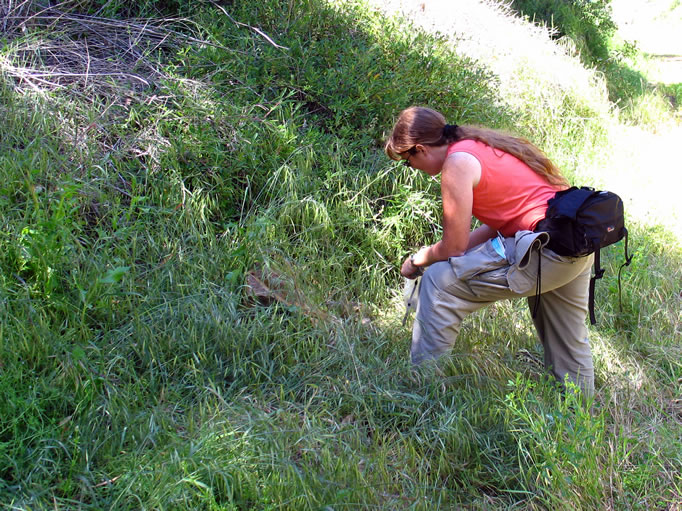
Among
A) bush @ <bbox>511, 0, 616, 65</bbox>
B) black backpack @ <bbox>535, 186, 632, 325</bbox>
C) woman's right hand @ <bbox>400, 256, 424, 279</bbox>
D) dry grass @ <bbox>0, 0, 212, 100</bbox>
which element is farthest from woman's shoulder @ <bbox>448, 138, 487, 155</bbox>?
bush @ <bbox>511, 0, 616, 65</bbox>

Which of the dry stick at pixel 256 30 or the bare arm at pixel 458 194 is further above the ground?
the bare arm at pixel 458 194

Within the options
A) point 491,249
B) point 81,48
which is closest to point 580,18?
point 81,48

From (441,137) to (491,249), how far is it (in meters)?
0.61

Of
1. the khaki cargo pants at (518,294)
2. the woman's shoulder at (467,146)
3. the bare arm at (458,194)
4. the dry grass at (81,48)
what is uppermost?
the woman's shoulder at (467,146)

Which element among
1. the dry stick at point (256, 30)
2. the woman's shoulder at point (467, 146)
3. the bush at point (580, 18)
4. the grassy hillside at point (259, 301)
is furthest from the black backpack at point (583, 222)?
the bush at point (580, 18)

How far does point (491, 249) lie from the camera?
312 cm

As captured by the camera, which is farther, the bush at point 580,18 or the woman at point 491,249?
the bush at point 580,18

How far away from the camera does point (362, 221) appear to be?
179 inches

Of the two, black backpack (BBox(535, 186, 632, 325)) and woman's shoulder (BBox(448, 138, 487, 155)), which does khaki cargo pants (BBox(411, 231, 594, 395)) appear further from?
woman's shoulder (BBox(448, 138, 487, 155))

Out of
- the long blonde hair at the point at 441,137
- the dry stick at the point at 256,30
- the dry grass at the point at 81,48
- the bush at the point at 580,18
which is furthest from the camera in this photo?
the bush at the point at 580,18

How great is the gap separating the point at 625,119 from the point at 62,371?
8.49 meters

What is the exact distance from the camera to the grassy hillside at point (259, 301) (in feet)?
8.45

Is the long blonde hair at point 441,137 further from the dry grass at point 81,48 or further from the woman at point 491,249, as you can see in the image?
the dry grass at point 81,48

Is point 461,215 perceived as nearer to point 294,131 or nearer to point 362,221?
point 362,221
